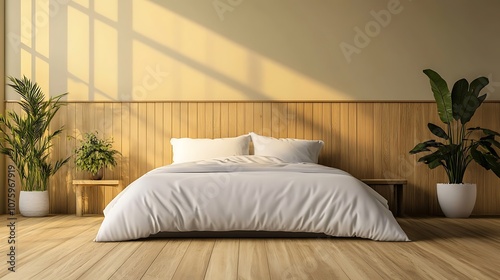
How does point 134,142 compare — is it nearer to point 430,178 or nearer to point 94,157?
point 94,157

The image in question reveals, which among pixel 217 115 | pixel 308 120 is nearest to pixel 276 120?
pixel 308 120

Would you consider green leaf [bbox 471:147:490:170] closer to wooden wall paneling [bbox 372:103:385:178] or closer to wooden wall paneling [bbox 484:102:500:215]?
wooden wall paneling [bbox 484:102:500:215]

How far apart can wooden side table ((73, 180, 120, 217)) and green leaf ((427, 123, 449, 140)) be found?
325cm

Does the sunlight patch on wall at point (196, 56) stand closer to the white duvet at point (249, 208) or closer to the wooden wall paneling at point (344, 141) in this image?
the wooden wall paneling at point (344, 141)

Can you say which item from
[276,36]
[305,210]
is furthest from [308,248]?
[276,36]

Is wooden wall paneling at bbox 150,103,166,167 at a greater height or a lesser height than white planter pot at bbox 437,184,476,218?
greater

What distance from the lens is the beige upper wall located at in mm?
6543

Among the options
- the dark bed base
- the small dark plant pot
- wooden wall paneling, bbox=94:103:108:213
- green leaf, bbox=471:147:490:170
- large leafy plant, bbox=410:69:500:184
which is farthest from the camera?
wooden wall paneling, bbox=94:103:108:213

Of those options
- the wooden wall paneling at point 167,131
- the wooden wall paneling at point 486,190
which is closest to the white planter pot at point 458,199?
the wooden wall paneling at point 486,190

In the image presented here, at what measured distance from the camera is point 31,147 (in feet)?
20.3

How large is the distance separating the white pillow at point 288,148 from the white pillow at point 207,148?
15cm

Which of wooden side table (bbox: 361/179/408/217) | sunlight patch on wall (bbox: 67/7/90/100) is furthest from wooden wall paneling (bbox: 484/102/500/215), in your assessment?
sunlight patch on wall (bbox: 67/7/90/100)

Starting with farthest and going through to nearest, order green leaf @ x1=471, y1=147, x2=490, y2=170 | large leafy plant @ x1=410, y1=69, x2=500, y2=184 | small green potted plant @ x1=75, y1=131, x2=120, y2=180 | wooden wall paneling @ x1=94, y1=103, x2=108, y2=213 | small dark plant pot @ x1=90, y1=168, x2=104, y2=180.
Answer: wooden wall paneling @ x1=94, y1=103, x2=108, y2=213 → small dark plant pot @ x1=90, y1=168, x2=104, y2=180 → small green potted plant @ x1=75, y1=131, x2=120, y2=180 → large leafy plant @ x1=410, y1=69, x2=500, y2=184 → green leaf @ x1=471, y1=147, x2=490, y2=170

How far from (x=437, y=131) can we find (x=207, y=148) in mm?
2348
